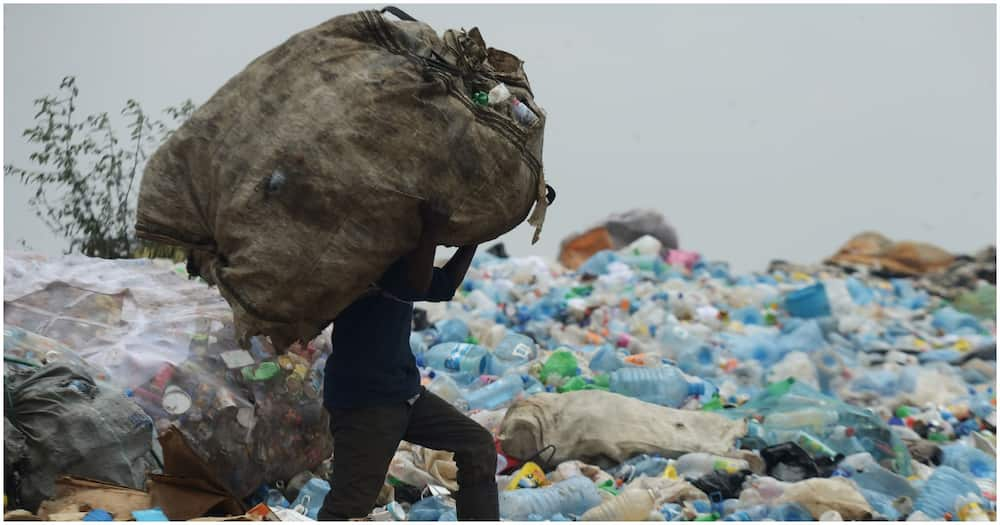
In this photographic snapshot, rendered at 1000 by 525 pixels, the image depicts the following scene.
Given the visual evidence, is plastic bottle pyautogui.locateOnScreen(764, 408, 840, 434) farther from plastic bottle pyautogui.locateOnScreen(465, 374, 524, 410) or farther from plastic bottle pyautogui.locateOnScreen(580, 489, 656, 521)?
plastic bottle pyautogui.locateOnScreen(580, 489, 656, 521)

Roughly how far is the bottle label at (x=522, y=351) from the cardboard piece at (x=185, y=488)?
249 cm

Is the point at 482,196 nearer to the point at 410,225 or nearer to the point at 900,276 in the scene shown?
the point at 410,225

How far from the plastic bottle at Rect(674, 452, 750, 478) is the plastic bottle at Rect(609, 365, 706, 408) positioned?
807mm

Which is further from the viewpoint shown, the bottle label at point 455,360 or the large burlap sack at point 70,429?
the bottle label at point 455,360

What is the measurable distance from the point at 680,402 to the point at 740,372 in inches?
42.8

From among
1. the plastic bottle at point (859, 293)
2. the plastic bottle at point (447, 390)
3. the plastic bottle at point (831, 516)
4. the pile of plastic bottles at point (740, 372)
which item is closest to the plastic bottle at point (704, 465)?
the pile of plastic bottles at point (740, 372)

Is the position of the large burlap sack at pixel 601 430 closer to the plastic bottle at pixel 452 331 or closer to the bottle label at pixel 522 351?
the bottle label at pixel 522 351

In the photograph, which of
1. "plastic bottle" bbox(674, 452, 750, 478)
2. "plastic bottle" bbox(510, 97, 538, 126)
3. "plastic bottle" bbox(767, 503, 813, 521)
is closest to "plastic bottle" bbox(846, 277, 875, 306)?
"plastic bottle" bbox(674, 452, 750, 478)

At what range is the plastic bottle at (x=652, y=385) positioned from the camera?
5.11 meters

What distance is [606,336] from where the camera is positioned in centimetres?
659

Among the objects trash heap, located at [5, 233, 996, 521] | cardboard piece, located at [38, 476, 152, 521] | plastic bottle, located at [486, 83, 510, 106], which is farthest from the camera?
trash heap, located at [5, 233, 996, 521]

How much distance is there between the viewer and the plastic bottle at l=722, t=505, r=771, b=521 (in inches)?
152

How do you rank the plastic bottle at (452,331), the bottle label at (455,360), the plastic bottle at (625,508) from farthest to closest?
the plastic bottle at (452,331), the bottle label at (455,360), the plastic bottle at (625,508)

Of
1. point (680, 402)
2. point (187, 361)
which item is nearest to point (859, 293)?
point (680, 402)
